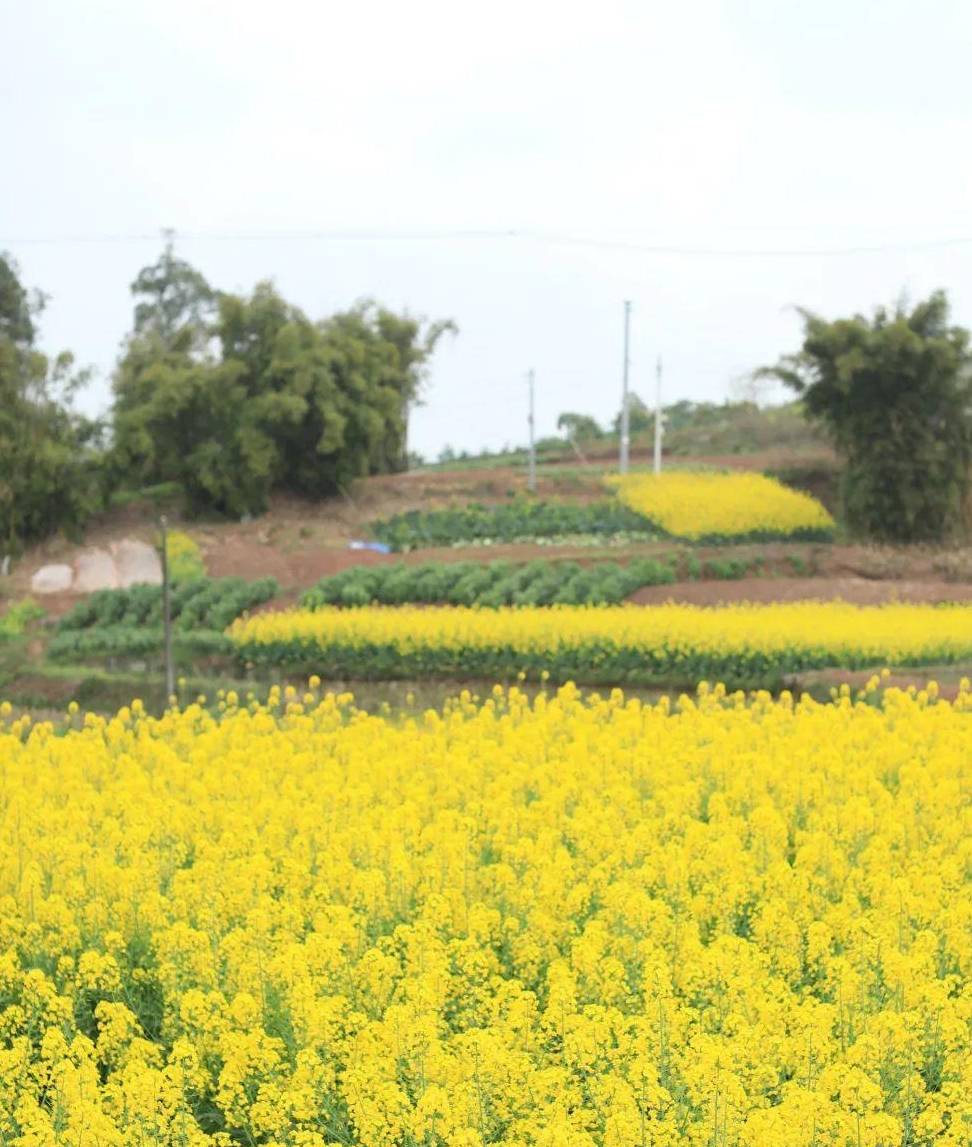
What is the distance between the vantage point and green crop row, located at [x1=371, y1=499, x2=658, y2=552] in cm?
3069

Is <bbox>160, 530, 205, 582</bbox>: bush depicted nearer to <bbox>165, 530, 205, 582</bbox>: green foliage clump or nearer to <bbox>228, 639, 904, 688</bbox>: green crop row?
<bbox>165, 530, 205, 582</bbox>: green foliage clump

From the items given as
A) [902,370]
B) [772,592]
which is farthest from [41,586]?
[902,370]

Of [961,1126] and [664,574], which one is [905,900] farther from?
[664,574]

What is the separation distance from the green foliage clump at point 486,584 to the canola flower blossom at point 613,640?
58.4 inches

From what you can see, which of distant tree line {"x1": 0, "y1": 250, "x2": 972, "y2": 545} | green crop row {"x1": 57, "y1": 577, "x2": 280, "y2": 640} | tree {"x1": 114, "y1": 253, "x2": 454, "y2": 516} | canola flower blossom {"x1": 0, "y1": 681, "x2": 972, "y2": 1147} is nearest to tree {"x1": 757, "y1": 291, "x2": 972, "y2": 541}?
distant tree line {"x1": 0, "y1": 250, "x2": 972, "y2": 545}

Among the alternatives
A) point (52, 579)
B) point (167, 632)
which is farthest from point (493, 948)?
point (52, 579)

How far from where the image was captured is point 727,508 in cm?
3128

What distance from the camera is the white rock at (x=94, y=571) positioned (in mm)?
28531

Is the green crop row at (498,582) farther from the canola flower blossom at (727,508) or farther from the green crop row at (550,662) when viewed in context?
the canola flower blossom at (727,508)

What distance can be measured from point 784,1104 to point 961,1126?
549mm

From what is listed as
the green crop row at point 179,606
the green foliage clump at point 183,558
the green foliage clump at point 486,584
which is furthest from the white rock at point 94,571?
the green foliage clump at point 486,584

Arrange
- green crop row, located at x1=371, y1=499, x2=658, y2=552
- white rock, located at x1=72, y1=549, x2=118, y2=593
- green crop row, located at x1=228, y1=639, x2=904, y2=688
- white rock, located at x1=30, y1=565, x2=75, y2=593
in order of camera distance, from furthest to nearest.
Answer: green crop row, located at x1=371, y1=499, x2=658, y2=552 < white rock, located at x1=72, y1=549, x2=118, y2=593 < white rock, located at x1=30, y1=565, x2=75, y2=593 < green crop row, located at x1=228, y1=639, x2=904, y2=688

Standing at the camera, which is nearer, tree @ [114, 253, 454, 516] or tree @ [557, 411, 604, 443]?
tree @ [114, 253, 454, 516]

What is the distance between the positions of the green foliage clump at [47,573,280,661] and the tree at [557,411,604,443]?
88.0ft
